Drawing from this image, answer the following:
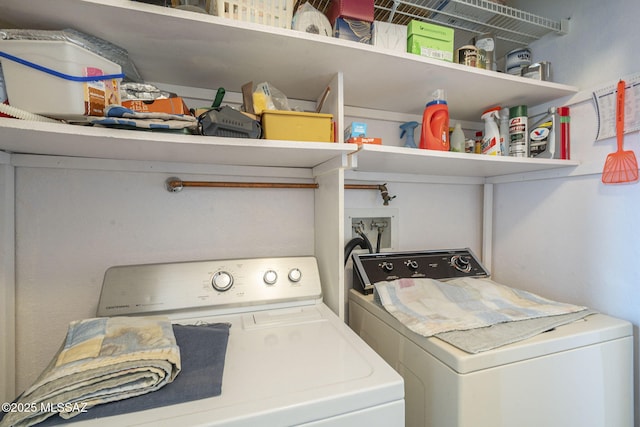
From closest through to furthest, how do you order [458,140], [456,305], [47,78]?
1. [47,78]
2. [456,305]
3. [458,140]

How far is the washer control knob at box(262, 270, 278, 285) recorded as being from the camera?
1.03 meters

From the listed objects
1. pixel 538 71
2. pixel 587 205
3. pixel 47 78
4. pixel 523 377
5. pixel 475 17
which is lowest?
pixel 523 377

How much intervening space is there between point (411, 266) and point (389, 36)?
0.93 metres

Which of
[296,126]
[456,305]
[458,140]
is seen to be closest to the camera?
[296,126]

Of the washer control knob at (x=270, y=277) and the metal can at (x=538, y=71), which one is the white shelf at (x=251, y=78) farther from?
the washer control knob at (x=270, y=277)

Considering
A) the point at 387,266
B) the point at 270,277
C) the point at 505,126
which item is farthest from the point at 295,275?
the point at 505,126

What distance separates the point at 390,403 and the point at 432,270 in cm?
81

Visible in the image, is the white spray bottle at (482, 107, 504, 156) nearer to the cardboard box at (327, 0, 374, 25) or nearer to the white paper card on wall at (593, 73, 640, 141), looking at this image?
the white paper card on wall at (593, 73, 640, 141)

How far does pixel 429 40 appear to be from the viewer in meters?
0.98

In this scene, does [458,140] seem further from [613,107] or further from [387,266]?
[387,266]

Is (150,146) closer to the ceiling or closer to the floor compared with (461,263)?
closer to the ceiling

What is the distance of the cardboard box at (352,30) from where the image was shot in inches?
35.4

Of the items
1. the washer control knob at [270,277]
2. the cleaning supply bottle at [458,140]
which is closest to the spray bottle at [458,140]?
the cleaning supply bottle at [458,140]

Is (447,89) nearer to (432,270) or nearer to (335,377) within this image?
(432,270)
